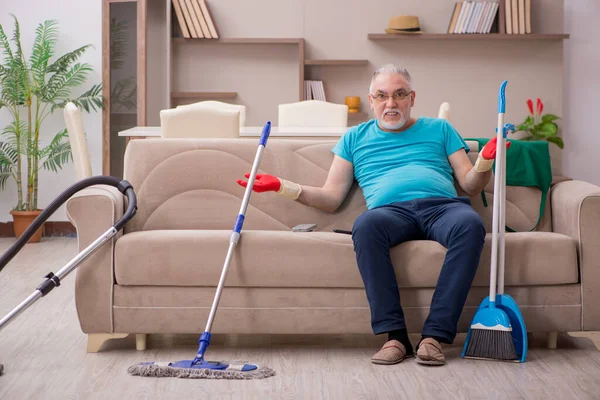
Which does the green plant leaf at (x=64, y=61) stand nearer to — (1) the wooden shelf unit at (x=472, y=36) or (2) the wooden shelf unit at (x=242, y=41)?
(2) the wooden shelf unit at (x=242, y=41)

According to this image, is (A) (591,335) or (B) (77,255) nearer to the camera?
(B) (77,255)

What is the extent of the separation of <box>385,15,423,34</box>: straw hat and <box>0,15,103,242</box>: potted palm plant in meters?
2.25

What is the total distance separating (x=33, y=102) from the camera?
239 inches

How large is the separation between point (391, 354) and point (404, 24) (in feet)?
13.3

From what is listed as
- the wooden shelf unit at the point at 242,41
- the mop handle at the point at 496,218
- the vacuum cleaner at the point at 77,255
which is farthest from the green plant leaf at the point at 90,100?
the mop handle at the point at 496,218

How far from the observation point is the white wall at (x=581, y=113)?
6746mm

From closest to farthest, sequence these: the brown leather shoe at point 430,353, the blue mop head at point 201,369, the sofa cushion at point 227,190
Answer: the blue mop head at point 201,369 → the brown leather shoe at point 430,353 → the sofa cushion at point 227,190

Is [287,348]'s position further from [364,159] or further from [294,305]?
[364,159]

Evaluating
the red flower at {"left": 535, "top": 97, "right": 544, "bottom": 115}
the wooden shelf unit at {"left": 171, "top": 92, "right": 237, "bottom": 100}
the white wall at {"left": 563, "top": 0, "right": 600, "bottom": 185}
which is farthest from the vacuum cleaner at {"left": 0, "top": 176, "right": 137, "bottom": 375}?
the white wall at {"left": 563, "top": 0, "right": 600, "bottom": 185}

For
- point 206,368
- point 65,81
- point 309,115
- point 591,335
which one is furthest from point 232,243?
point 65,81

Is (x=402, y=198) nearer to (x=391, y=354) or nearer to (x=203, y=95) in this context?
(x=391, y=354)

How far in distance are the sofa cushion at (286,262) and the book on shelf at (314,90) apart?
3689 millimetres

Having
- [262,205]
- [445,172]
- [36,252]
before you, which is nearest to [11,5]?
[36,252]

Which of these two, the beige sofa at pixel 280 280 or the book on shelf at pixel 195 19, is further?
the book on shelf at pixel 195 19
